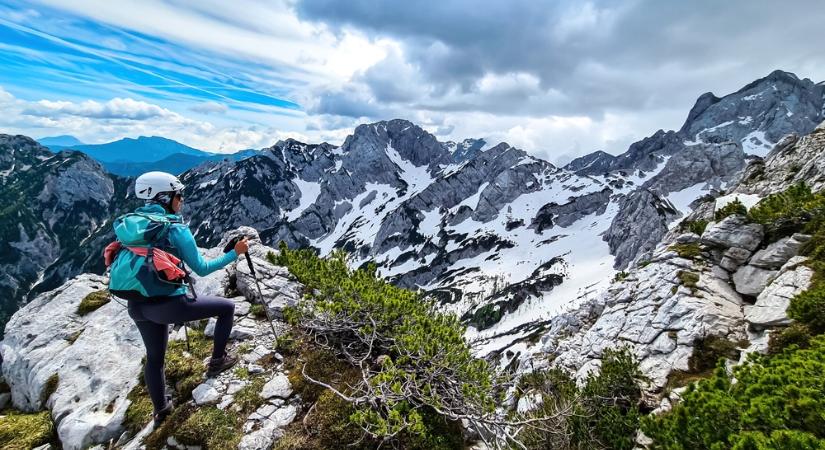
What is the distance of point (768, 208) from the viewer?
15508 mm

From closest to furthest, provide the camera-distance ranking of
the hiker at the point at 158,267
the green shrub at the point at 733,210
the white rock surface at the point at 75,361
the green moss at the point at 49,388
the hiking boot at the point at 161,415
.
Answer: the hiker at the point at 158,267
the hiking boot at the point at 161,415
the white rock surface at the point at 75,361
the green moss at the point at 49,388
the green shrub at the point at 733,210

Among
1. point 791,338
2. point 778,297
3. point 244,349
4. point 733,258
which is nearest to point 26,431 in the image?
point 244,349

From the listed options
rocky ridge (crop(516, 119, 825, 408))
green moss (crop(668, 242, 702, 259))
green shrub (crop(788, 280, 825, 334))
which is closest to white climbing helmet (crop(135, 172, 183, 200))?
rocky ridge (crop(516, 119, 825, 408))

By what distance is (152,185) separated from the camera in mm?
7281

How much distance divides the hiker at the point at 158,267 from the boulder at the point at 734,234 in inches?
718

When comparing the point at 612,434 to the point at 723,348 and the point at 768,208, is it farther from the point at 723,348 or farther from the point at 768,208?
the point at 768,208

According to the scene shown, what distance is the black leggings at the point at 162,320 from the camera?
7102 millimetres

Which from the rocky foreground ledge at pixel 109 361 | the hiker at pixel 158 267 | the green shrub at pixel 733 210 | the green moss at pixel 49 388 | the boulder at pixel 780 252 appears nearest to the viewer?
the hiker at pixel 158 267

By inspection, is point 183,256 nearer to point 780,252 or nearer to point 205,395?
point 205,395

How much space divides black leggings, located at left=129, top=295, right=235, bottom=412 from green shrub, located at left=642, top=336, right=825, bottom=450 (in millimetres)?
8382

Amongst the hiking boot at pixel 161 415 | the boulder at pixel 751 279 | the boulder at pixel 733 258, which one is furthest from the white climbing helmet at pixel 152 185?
the boulder at pixel 733 258

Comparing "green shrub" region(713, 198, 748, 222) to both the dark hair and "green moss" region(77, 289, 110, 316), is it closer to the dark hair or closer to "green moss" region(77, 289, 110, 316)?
the dark hair

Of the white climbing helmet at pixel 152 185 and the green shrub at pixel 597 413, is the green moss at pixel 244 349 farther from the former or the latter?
the green shrub at pixel 597 413

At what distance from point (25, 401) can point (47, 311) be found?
3300 mm
